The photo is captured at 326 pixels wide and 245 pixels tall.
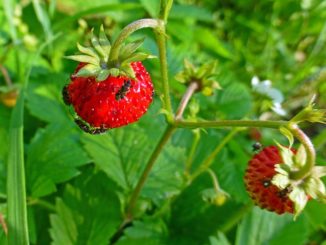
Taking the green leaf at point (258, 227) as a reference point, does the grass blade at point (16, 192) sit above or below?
above

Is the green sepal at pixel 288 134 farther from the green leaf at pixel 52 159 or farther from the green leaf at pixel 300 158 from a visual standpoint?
the green leaf at pixel 52 159

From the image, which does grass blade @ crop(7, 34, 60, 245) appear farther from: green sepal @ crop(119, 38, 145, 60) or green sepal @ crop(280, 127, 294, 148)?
green sepal @ crop(280, 127, 294, 148)

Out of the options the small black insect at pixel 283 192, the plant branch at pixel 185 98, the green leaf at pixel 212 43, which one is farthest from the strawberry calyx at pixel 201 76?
the green leaf at pixel 212 43

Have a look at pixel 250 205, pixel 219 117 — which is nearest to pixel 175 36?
pixel 219 117

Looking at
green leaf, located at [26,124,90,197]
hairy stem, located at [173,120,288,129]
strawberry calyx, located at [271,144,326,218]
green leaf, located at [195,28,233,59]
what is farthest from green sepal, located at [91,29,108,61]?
green leaf, located at [195,28,233,59]

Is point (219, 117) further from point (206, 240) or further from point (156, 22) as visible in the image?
point (156, 22)

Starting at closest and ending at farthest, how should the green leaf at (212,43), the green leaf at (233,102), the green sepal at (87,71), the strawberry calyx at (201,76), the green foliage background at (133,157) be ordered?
the green sepal at (87,71) < the strawberry calyx at (201,76) < the green foliage background at (133,157) < the green leaf at (233,102) < the green leaf at (212,43)
